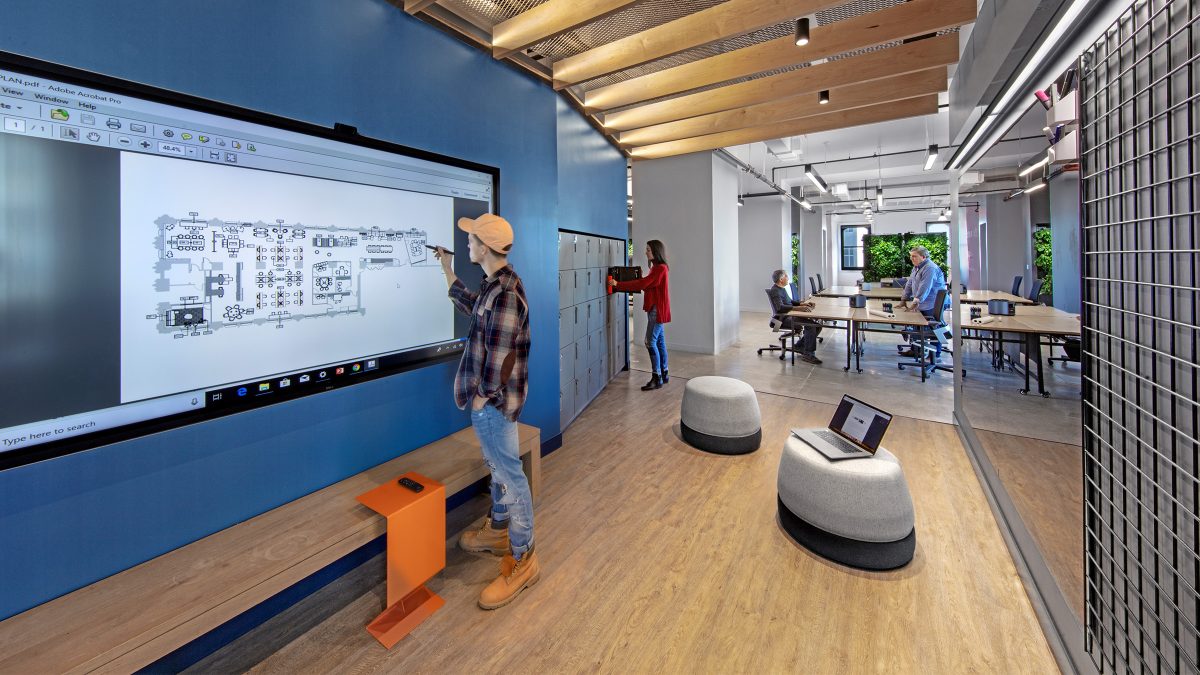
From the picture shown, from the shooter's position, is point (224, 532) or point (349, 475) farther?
point (349, 475)

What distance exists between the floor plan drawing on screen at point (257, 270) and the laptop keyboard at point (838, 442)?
2.58 m

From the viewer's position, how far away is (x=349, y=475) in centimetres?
222

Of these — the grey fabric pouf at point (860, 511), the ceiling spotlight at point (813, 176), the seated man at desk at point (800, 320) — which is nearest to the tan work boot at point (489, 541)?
the grey fabric pouf at point (860, 511)

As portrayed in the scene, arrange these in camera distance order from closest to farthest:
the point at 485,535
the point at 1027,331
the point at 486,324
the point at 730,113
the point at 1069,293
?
1. the point at 1069,293
2. the point at 486,324
3. the point at 485,535
4. the point at 1027,331
5. the point at 730,113

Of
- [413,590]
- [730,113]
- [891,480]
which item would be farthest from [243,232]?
[730,113]

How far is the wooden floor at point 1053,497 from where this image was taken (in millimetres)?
1771

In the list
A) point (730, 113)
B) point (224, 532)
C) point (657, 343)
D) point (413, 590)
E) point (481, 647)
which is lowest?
point (481, 647)

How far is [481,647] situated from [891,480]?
2.04 metres

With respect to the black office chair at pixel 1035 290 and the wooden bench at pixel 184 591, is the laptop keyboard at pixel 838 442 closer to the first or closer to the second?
the black office chair at pixel 1035 290

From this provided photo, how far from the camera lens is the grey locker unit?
4.26 meters

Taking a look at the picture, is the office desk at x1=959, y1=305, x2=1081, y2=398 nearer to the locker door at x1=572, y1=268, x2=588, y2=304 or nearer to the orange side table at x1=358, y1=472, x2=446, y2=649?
the orange side table at x1=358, y1=472, x2=446, y2=649

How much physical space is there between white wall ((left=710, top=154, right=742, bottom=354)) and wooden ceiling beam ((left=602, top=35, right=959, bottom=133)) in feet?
8.89

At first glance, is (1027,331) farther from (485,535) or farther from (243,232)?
(243,232)

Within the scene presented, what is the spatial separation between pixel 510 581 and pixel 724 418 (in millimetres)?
2214
